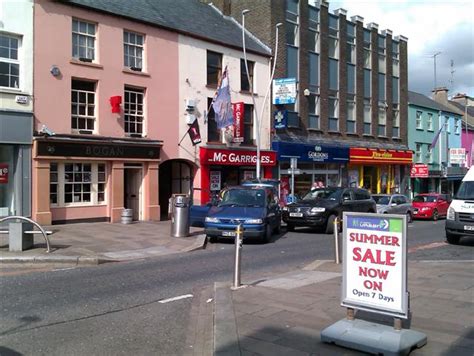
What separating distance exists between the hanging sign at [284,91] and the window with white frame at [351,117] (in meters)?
8.06

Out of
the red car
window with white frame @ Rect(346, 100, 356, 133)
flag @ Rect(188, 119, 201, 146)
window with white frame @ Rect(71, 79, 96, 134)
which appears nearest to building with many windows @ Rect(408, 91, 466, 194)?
window with white frame @ Rect(346, 100, 356, 133)

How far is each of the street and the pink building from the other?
7.73m

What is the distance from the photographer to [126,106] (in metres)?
21.0

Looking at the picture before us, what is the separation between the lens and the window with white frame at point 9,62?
17.4m

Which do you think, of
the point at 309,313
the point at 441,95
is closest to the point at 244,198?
the point at 309,313

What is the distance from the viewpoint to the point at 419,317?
6.25m

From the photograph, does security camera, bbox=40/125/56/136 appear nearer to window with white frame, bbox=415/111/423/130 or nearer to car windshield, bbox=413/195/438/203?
car windshield, bbox=413/195/438/203

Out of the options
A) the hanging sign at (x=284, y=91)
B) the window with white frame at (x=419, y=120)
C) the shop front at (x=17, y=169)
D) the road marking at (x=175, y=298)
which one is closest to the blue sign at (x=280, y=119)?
the hanging sign at (x=284, y=91)

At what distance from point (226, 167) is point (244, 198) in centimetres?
923

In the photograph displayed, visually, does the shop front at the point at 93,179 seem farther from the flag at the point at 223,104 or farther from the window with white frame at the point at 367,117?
the window with white frame at the point at 367,117

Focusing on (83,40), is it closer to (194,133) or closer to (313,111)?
(194,133)

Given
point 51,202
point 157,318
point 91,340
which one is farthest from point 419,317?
point 51,202

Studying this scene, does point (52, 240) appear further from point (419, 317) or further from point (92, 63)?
point (419, 317)

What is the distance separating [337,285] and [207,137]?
16701 mm
